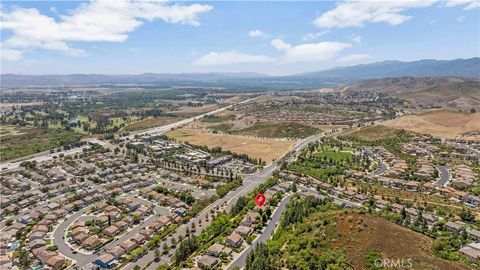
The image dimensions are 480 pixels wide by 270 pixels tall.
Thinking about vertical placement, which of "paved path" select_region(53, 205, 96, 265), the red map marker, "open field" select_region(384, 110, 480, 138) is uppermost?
"open field" select_region(384, 110, 480, 138)

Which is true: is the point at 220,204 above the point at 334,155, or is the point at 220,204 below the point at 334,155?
below

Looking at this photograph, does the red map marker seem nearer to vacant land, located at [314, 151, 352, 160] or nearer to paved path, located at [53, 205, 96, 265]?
paved path, located at [53, 205, 96, 265]

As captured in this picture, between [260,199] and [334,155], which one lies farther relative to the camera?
[334,155]

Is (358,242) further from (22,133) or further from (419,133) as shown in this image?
(22,133)

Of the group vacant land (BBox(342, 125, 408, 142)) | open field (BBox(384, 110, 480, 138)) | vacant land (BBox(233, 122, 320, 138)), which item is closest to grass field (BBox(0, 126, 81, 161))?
vacant land (BBox(233, 122, 320, 138))

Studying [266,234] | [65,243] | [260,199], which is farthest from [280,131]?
[65,243]

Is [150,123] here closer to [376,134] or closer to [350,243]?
[376,134]

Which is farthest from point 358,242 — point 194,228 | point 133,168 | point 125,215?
point 133,168

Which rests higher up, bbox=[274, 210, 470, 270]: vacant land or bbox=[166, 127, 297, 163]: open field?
bbox=[274, 210, 470, 270]: vacant land
